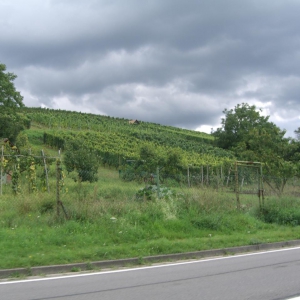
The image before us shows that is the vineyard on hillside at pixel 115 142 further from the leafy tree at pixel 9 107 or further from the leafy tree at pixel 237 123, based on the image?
the leafy tree at pixel 237 123

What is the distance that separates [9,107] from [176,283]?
41.0 metres

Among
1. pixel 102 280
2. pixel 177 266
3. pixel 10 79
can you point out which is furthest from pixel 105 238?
pixel 10 79

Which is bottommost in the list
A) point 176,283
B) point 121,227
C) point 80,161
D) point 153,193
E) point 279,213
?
point 176,283

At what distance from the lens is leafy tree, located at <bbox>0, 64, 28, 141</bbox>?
40125mm

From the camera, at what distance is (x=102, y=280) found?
26.8ft

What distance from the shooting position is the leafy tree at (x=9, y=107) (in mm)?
40125

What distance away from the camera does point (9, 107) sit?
1764 inches

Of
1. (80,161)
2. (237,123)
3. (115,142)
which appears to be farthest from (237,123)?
(80,161)

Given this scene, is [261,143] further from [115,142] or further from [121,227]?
[121,227]

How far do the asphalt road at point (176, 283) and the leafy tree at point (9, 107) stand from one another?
33790mm

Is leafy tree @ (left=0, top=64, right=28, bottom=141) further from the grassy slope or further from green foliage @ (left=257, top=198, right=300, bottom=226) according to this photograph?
green foliage @ (left=257, top=198, right=300, bottom=226)

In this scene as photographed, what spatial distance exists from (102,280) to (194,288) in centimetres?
194

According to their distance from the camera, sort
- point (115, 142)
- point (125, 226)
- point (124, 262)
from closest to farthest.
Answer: point (124, 262), point (125, 226), point (115, 142)

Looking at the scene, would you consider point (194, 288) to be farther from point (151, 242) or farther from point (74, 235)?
point (74, 235)
